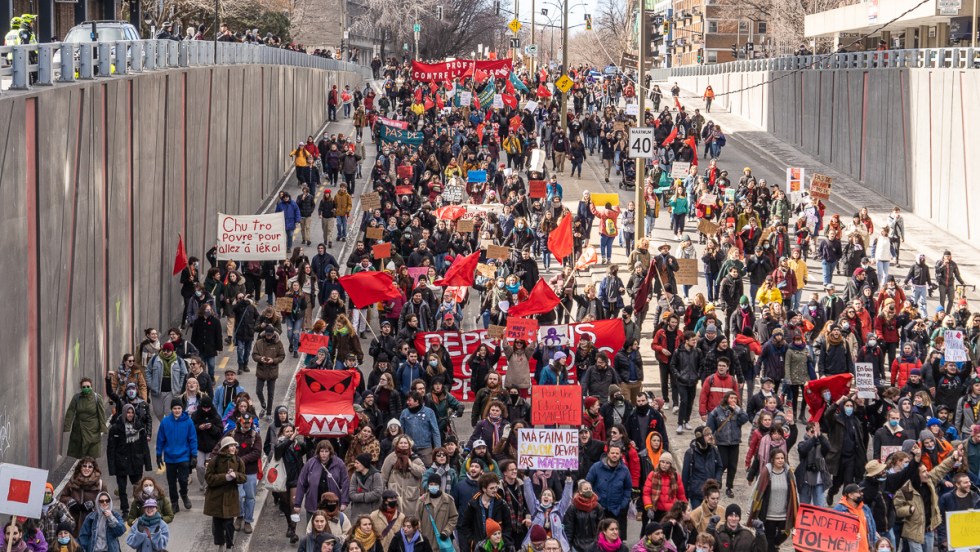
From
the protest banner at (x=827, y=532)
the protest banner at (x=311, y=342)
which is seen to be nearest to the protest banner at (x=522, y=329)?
the protest banner at (x=311, y=342)

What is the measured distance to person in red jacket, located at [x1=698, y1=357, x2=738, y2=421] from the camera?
18328mm

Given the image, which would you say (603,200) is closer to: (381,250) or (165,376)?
(381,250)

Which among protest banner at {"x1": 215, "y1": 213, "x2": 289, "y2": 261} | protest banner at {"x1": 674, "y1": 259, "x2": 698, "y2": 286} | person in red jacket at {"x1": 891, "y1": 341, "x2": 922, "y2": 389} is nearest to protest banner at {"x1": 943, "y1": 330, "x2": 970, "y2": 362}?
person in red jacket at {"x1": 891, "y1": 341, "x2": 922, "y2": 389}

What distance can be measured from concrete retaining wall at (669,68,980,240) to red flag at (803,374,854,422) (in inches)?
698

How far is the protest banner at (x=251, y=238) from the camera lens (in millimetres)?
25750

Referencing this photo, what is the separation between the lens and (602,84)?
65438 millimetres

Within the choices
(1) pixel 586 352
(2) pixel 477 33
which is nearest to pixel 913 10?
(1) pixel 586 352

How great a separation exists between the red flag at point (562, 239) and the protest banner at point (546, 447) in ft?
38.1

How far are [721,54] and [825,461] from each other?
118777mm

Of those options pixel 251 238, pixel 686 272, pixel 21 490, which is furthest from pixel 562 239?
pixel 21 490

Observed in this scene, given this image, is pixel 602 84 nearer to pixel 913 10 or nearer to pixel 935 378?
pixel 913 10

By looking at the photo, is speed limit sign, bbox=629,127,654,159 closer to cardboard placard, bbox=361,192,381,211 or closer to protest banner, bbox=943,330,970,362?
cardboard placard, bbox=361,192,381,211

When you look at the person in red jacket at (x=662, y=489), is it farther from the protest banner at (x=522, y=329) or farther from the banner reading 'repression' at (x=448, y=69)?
the banner reading 'repression' at (x=448, y=69)

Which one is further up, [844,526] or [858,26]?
[858,26]
